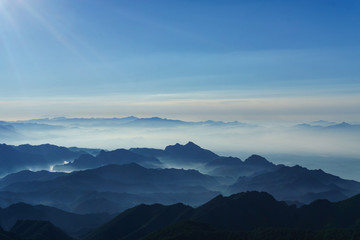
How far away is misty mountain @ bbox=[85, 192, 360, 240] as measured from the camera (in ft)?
544

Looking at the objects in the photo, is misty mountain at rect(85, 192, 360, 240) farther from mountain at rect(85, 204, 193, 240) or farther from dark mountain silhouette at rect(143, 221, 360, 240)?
dark mountain silhouette at rect(143, 221, 360, 240)

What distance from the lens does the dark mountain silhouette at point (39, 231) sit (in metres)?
158

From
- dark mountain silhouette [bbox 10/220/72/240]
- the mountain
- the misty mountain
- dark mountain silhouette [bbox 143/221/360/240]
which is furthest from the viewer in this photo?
the mountain

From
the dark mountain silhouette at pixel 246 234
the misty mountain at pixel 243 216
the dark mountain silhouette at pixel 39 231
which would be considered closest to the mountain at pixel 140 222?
the misty mountain at pixel 243 216

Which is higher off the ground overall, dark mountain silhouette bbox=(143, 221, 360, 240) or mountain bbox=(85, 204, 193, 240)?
dark mountain silhouette bbox=(143, 221, 360, 240)

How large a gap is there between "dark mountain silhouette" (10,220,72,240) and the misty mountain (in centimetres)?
1573

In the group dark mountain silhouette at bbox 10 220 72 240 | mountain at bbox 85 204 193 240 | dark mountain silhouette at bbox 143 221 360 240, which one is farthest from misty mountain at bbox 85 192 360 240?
dark mountain silhouette at bbox 143 221 360 240

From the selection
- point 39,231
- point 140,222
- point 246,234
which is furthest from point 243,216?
point 39,231

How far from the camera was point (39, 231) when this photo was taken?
166m

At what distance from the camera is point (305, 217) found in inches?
6811

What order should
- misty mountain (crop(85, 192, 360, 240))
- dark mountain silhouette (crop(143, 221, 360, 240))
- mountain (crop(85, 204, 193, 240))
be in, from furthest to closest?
mountain (crop(85, 204, 193, 240)), misty mountain (crop(85, 192, 360, 240)), dark mountain silhouette (crop(143, 221, 360, 240))

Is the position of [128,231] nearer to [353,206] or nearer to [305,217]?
[305,217]

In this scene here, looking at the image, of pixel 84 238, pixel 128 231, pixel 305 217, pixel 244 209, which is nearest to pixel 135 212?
pixel 128 231

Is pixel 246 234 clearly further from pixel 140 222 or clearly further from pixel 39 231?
pixel 39 231
